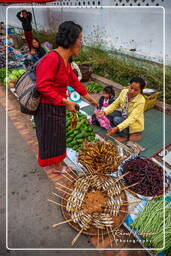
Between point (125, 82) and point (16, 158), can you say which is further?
point (125, 82)

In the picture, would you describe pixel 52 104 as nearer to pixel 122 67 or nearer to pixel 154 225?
pixel 154 225

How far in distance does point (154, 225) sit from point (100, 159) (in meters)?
1.04

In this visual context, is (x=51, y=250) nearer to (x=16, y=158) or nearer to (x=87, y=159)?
(x=87, y=159)

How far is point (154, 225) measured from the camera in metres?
1.96

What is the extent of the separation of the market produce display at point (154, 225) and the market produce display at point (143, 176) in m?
0.25

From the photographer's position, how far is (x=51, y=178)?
113 inches

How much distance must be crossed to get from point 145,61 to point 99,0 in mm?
2714

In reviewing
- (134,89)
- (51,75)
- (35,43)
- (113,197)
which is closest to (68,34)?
(51,75)

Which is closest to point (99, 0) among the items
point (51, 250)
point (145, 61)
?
point (145, 61)

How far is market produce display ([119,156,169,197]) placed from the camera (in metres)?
2.41

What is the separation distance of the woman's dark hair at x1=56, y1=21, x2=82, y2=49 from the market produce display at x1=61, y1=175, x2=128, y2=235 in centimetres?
164

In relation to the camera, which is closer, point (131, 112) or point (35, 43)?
point (131, 112)

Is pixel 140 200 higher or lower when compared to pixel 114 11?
lower

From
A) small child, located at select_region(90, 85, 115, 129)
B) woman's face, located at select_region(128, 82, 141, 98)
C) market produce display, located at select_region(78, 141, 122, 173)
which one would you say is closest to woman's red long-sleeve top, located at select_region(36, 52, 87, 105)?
market produce display, located at select_region(78, 141, 122, 173)
